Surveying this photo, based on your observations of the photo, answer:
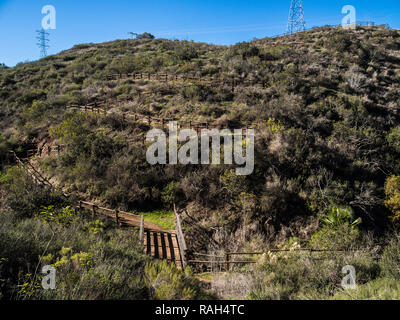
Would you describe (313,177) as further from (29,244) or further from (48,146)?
(48,146)

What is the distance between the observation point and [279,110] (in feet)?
56.7

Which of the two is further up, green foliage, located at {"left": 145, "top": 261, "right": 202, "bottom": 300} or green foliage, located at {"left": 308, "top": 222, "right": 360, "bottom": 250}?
green foliage, located at {"left": 145, "top": 261, "right": 202, "bottom": 300}

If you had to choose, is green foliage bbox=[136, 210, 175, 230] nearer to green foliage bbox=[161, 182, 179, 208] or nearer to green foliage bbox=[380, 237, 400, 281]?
green foliage bbox=[161, 182, 179, 208]

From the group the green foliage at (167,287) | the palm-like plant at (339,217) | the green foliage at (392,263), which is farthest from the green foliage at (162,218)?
the green foliage at (392,263)

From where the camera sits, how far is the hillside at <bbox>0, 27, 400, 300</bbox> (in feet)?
38.8

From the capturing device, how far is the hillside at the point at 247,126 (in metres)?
11.8

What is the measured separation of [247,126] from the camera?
16938 mm

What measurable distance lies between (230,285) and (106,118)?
17293 millimetres

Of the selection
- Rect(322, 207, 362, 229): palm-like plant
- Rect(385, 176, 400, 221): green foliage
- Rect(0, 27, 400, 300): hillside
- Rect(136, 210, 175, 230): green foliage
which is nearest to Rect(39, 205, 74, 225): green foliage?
Rect(0, 27, 400, 300): hillside

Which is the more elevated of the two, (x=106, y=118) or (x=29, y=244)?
(x=106, y=118)

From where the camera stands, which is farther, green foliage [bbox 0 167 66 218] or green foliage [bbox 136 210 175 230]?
green foliage [bbox 136 210 175 230]

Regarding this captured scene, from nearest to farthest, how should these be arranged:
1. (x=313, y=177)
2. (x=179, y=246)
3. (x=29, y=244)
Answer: (x=29, y=244) → (x=179, y=246) → (x=313, y=177)

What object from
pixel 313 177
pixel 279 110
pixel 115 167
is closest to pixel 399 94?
pixel 279 110

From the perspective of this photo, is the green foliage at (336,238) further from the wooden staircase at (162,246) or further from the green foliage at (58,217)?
the green foliage at (58,217)
